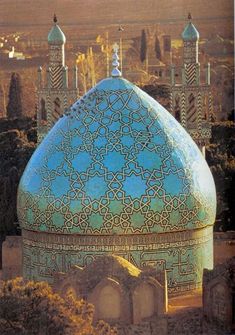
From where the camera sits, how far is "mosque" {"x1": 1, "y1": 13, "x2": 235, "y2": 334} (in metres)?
9.05

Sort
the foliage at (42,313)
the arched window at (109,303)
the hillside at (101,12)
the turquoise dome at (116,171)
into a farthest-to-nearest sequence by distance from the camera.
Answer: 1. the hillside at (101,12)
2. the turquoise dome at (116,171)
3. the arched window at (109,303)
4. the foliage at (42,313)

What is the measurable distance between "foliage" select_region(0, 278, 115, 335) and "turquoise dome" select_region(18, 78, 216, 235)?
0.63 meters

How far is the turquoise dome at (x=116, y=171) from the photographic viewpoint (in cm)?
905

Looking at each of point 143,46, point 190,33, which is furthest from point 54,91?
point 190,33

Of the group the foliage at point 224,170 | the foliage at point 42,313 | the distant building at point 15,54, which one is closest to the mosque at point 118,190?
the foliage at point 224,170

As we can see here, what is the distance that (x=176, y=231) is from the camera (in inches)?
361

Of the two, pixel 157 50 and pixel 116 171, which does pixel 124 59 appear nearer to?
pixel 157 50

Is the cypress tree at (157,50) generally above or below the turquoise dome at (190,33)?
below

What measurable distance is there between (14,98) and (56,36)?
401 mm

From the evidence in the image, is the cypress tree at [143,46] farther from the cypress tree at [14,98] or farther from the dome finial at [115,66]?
the cypress tree at [14,98]

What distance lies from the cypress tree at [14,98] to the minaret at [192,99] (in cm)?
83

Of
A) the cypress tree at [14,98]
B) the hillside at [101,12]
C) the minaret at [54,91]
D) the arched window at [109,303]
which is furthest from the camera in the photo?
the minaret at [54,91]

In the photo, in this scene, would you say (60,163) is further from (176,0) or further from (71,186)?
(176,0)

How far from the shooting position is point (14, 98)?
9.61 m
